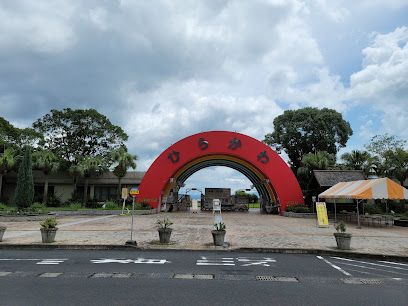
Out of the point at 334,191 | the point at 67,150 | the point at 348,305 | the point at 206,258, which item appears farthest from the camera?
the point at 67,150

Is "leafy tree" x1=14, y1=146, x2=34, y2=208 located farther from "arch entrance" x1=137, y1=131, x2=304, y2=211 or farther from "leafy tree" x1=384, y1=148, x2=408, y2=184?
"leafy tree" x1=384, y1=148, x2=408, y2=184

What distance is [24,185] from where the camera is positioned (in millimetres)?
21609

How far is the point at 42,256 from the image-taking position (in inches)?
369

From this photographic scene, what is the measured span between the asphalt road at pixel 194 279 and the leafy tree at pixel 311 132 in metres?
30.8

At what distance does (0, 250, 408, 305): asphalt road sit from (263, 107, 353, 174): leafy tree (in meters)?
30.8

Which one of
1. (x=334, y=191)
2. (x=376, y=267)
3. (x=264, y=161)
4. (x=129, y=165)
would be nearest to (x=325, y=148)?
(x=264, y=161)

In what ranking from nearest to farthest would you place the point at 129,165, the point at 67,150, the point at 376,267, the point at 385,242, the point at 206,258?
the point at 376,267 < the point at 206,258 < the point at 385,242 < the point at 129,165 < the point at 67,150

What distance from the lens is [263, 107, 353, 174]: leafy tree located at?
1496 inches

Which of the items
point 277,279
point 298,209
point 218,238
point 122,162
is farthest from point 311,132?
point 277,279

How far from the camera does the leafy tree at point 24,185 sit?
70.6 feet

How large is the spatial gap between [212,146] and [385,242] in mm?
17313

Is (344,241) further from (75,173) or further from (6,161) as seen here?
(6,161)

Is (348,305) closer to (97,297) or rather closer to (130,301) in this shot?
(130,301)

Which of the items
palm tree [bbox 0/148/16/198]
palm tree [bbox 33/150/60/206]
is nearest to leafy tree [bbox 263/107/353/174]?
palm tree [bbox 33/150/60/206]
